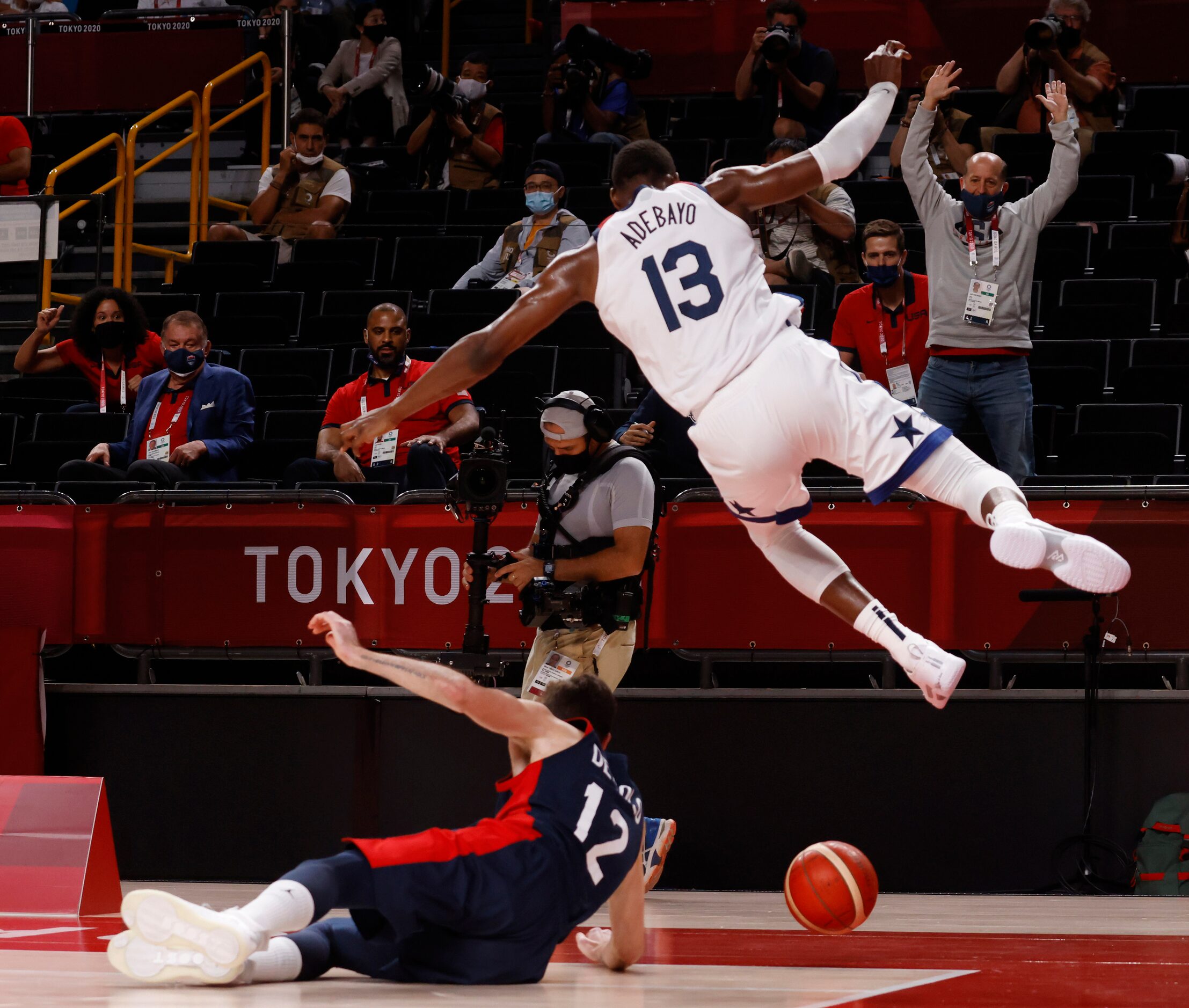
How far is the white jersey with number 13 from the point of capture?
5.17m

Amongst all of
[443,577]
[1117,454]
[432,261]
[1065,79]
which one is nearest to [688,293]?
[443,577]

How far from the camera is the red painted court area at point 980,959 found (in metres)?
4.03

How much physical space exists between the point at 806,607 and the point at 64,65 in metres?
11.3

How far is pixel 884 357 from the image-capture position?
28.9 feet

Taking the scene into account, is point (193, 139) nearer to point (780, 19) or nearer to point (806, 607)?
point (780, 19)

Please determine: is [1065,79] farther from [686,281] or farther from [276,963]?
[276,963]

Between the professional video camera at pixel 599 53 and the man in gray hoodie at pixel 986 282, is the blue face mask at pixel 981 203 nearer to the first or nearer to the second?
the man in gray hoodie at pixel 986 282

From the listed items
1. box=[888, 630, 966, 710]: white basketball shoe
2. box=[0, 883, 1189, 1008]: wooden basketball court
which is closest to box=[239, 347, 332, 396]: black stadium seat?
box=[0, 883, 1189, 1008]: wooden basketball court

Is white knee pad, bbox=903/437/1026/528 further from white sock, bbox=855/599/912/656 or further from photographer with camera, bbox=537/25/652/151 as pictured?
photographer with camera, bbox=537/25/652/151

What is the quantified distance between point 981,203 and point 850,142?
337cm

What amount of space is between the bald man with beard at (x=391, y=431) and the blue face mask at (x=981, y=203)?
2.90 m

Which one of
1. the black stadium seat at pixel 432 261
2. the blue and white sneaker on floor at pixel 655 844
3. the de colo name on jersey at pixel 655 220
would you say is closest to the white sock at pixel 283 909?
the de colo name on jersey at pixel 655 220

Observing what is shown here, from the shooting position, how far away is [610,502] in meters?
7.12

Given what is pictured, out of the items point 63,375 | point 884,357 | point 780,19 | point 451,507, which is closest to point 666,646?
point 451,507
